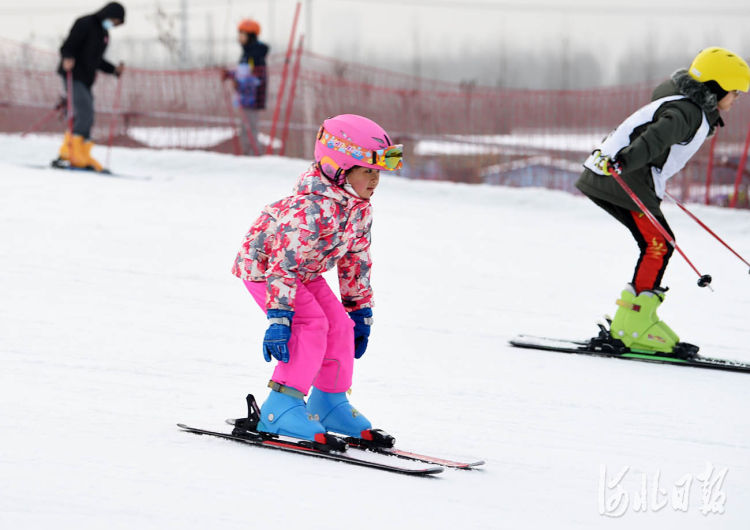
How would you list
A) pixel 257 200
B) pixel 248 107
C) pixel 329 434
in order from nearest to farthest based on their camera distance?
pixel 329 434 → pixel 257 200 → pixel 248 107

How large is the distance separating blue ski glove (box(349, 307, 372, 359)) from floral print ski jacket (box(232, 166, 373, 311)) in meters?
0.16

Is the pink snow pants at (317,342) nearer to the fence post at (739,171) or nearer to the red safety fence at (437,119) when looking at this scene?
the fence post at (739,171)

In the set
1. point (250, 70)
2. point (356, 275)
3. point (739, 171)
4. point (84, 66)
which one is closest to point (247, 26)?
point (250, 70)

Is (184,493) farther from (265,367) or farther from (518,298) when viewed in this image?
(518,298)

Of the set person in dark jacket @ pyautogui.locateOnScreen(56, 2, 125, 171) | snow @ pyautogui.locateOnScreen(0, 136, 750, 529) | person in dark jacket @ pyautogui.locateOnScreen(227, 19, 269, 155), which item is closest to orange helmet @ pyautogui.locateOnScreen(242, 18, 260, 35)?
person in dark jacket @ pyautogui.locateOnScreen(227, 19, 269, 155)

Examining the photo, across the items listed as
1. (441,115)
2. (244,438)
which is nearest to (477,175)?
(441,115)

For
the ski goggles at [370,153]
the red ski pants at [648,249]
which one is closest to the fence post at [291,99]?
the red ski pants at [648,249]

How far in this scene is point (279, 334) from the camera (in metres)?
3.27

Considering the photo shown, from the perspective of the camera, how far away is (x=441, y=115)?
13453 mm

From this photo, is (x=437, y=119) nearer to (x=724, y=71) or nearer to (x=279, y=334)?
(x=724, y=71)

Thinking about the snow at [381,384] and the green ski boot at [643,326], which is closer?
the snow at [381,384]

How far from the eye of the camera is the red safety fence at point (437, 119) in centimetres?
1285

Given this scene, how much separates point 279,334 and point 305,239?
1.09ft

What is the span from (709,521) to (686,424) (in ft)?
3.97
